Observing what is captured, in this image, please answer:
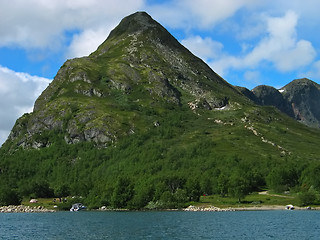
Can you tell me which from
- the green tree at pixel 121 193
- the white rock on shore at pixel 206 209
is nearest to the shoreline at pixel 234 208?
the white rock on shore at pixel 206 209

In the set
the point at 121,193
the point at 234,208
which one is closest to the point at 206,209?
the point at 234,208

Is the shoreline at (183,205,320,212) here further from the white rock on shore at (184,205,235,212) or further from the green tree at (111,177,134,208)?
the green tree at (111,177,134,208)

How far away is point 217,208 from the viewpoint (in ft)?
594

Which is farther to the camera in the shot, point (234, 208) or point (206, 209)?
point (206, 209)

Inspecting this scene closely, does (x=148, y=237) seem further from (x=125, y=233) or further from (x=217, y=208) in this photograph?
(x=217, y=208)

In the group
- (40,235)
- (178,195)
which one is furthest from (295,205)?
(40,235)

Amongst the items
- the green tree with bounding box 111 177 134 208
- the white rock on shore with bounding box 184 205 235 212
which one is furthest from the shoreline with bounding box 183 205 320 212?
the green tree with bounding box 111 177 134 208

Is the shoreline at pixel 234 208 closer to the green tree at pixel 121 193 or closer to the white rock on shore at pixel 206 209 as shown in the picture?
the white rock on shore at pixel 206 209

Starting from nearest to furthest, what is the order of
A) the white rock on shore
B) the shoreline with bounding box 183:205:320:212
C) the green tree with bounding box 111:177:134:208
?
the shoreline with bounding box 183:205:320:212 → the white rock on shore → the green tree with bounding box 111:177:134:208

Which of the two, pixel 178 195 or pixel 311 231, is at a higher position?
pixel 178 195

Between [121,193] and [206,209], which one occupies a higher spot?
[121,193]

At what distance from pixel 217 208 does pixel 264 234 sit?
9343 centimetres

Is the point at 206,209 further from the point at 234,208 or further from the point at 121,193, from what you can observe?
the point at 121,193

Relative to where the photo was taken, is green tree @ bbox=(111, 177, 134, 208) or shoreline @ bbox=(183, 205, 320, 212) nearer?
shoreline @ bbox=(183, 205, 320, 212)
